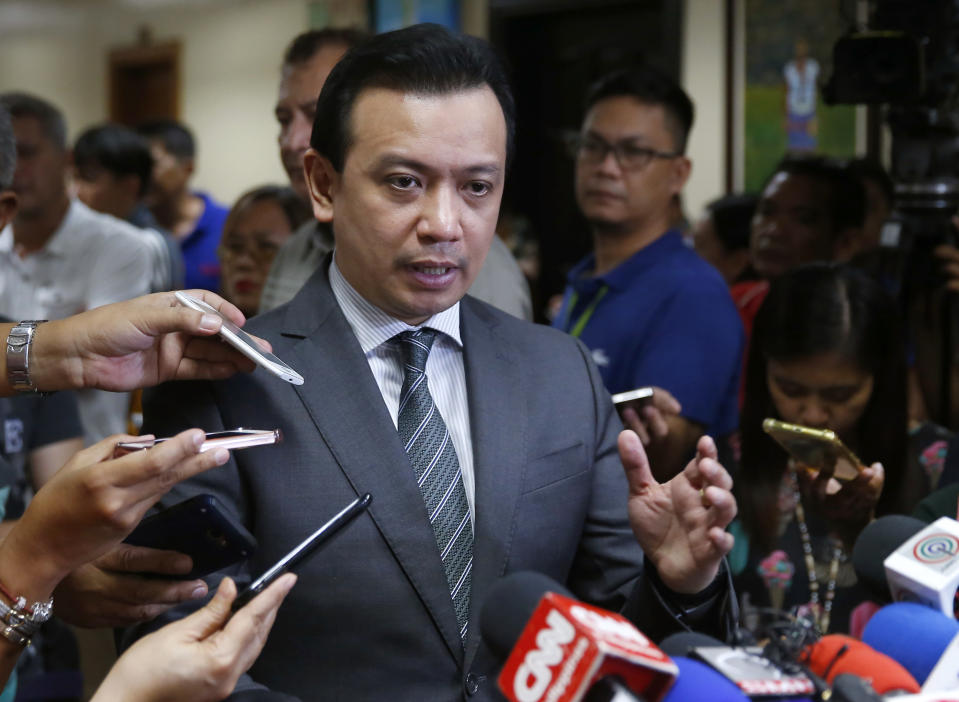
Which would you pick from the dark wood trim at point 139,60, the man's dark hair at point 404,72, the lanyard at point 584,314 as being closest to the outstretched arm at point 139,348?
the man's dark hair at point 404,72

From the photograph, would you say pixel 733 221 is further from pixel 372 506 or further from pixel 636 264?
pixel 372 506

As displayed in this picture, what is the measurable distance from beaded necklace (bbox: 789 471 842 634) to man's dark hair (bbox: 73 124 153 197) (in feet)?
11.4

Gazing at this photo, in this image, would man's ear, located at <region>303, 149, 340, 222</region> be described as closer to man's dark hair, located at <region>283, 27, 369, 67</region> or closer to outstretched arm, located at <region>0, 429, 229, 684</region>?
outstretched arm, located at <region>0, 429, 229, 684</region>

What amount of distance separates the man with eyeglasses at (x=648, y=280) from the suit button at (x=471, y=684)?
36.1 inches

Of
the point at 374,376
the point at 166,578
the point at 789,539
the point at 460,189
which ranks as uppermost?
the point at 460,189

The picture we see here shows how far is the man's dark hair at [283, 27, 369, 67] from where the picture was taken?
2299mm

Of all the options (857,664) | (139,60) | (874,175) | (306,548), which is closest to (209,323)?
(306,548)

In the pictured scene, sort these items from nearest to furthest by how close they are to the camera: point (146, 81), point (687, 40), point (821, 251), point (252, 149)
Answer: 1. point (821, 251)
2. point (687, 40)
3. point (252, 149)
4. point (146, 81)

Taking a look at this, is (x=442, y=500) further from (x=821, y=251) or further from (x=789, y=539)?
(x=821, y=251)

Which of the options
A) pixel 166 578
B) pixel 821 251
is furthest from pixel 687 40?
pixel 166 578

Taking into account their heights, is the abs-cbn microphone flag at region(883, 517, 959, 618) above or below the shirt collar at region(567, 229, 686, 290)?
below

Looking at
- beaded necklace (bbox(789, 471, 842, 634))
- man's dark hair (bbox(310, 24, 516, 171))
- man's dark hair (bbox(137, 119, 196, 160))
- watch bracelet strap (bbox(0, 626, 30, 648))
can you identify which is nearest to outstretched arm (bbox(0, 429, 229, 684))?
watch bracelet strap (bbox(0, 626, 30, 648))

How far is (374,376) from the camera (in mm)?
1440

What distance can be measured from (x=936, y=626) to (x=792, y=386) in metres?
1.16
